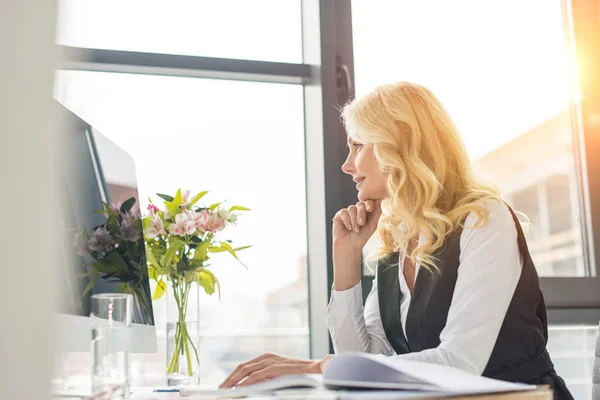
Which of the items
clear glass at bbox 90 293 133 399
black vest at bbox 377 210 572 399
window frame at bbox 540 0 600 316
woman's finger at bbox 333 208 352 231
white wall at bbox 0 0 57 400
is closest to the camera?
white wall at bbox 0 0 57 400

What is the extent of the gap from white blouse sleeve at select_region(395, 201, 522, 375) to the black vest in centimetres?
4

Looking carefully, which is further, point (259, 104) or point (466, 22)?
point (466, 22)

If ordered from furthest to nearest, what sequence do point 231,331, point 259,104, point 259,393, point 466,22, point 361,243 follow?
point 466,22 < point 259,104 < point 231,331 < point 361,243 < point 259,393

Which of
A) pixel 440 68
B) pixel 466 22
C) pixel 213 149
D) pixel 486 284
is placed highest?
pixel 466 22

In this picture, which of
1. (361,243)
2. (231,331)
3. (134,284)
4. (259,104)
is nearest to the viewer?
(134,284)

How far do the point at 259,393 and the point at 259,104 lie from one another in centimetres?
155

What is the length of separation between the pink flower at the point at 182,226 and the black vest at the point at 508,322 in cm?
59

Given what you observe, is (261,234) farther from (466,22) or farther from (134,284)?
(466,22)

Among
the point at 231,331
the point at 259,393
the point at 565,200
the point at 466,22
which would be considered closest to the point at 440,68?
the point at 466,22

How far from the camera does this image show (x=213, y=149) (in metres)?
2.19

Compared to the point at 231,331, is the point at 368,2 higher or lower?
higher

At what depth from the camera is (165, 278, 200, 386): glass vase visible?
5.08 feet

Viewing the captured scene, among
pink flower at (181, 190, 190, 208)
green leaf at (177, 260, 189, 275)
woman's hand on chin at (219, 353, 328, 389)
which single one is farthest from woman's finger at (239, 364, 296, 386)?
pink flower at (181, 190, 190, 208)

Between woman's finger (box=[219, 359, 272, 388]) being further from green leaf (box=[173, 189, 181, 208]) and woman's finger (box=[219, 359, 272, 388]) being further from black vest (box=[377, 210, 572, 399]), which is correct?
green leaf (box=[173, 189, 181, 208])
